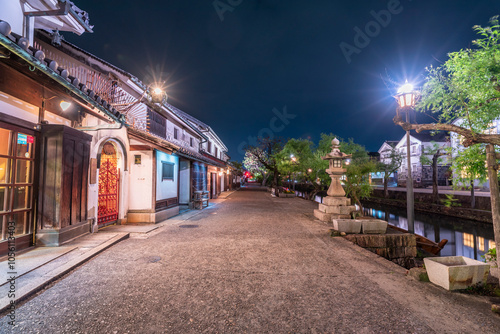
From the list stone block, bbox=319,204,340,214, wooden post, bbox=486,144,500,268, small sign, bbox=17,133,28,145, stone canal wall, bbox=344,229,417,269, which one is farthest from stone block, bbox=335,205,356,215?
small sign, bbox=17,133,28,145

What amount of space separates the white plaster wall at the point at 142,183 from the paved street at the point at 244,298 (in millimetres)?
3855

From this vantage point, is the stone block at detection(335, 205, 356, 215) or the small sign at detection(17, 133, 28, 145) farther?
the stone block at detection(335, 205, 356, 215)

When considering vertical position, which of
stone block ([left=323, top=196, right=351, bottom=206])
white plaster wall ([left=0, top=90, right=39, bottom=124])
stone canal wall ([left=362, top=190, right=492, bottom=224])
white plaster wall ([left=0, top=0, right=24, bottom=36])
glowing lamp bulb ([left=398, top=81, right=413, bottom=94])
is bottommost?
stone canal wall ([left=362, top=190, right=492, bottom=224])

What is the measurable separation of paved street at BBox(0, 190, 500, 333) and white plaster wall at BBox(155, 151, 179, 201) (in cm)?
457

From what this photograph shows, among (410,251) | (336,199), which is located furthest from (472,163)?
(336,199)

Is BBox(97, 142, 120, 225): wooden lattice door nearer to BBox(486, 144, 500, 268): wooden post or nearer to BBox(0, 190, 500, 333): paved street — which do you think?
BBox(0, 190, 500, 333): paved street

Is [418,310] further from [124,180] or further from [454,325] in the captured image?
[124,180]

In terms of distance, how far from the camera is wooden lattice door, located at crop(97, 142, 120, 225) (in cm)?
834

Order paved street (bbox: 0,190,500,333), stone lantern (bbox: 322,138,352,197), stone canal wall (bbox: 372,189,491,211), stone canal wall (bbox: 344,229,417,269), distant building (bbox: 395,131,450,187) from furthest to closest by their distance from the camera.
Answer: distant building (bbox: 395,131,450,187), stone canal wall (bbox: 372,189,491,211), stone lantern (bbox: 322,138,352,197), stone canal wall (bbox: 344,229,417,269), paved street (bbox: 0,190,500,333)

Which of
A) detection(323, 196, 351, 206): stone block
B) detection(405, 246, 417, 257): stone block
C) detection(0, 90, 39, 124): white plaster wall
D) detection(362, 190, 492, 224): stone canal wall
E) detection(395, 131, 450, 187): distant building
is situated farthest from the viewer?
detection(395, 131, 450, 187): distant building

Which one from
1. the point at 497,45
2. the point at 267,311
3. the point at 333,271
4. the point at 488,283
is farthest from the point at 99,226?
the point at 497,45

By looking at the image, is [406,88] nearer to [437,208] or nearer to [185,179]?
[185,179]

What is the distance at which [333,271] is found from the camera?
15.2ft

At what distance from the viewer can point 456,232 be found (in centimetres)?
1318
